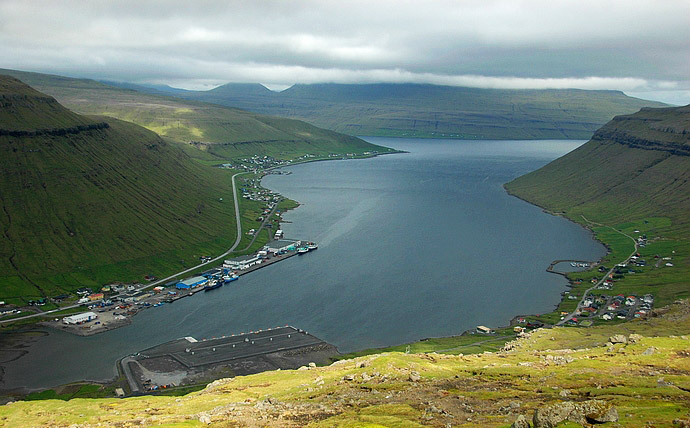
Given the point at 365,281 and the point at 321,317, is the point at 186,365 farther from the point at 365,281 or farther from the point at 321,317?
the point at 365,281

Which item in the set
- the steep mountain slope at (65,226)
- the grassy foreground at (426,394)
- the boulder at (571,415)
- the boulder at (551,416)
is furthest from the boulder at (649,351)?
the steep mountain slope at (65,226)

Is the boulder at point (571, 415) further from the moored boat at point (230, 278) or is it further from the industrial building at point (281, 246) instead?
the industrial building at point (281, 246)

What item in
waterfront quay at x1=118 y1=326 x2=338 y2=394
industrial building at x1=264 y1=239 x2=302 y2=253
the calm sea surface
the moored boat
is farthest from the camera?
industrial building at x1=264 y1=239 x2=302 y2=253

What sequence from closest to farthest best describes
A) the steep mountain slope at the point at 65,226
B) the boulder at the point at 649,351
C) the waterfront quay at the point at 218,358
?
1. the boulder at the point at 649,351
2. the waterfront quay at the point at 218,358
3. the steep mountain slope at the point at 65,226

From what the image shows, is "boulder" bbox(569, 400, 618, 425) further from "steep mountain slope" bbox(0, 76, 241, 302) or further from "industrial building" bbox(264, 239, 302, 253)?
"industrial building" bbox(264, 239, 302, 253)

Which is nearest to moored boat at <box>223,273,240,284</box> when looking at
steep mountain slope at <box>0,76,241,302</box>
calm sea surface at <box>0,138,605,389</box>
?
calm sea surface at <box>0,138,605,389</box>

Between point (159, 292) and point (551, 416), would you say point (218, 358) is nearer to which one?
point (159, 292)
